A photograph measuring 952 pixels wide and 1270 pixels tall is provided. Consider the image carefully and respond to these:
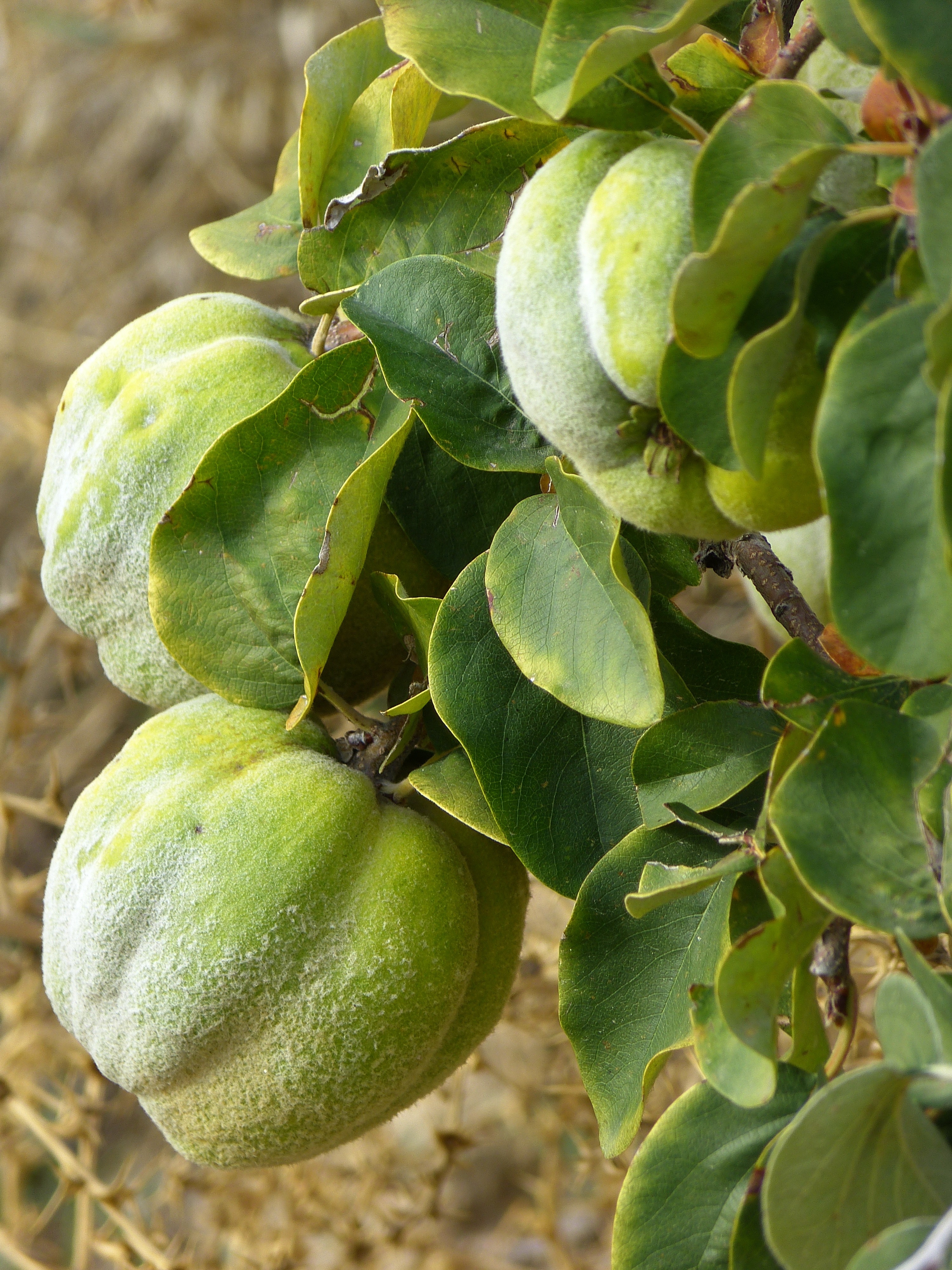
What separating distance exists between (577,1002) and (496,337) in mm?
262

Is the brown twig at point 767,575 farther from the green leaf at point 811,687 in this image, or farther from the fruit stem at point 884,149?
the fruit stem at point 884,149

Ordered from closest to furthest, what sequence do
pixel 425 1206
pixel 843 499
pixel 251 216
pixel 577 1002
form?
pixel 843 499, pixel 577 1002, pixel 251 216, pixel 425 1206

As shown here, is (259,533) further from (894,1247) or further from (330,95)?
(894,1247)

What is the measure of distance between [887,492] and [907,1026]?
0.48ft

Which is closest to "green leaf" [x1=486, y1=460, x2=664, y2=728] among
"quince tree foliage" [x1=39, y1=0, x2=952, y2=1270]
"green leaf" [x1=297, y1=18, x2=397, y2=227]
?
"quince tree foliage" [x1=39, y1=0, x2=952, y2=1270]

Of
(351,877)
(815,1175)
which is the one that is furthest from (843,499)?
(351,877)

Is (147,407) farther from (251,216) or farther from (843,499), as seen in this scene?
(843,499)

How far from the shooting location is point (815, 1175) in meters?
0.32

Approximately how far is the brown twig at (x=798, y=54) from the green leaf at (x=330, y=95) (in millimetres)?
244

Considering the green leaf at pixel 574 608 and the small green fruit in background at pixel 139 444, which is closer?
the green leaf at pixel 574 608

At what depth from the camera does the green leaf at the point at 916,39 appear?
278 millimetres

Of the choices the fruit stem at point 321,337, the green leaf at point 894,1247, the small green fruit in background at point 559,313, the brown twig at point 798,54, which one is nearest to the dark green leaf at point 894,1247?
the green leaf at point 894,1247

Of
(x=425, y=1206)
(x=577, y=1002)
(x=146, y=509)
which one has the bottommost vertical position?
(x=425, y=1206)

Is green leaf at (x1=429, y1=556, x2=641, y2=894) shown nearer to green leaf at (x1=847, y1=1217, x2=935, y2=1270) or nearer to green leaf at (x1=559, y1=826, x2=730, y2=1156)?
green leaf at (x1=559, y1=826, x2=730, y2=1156)
